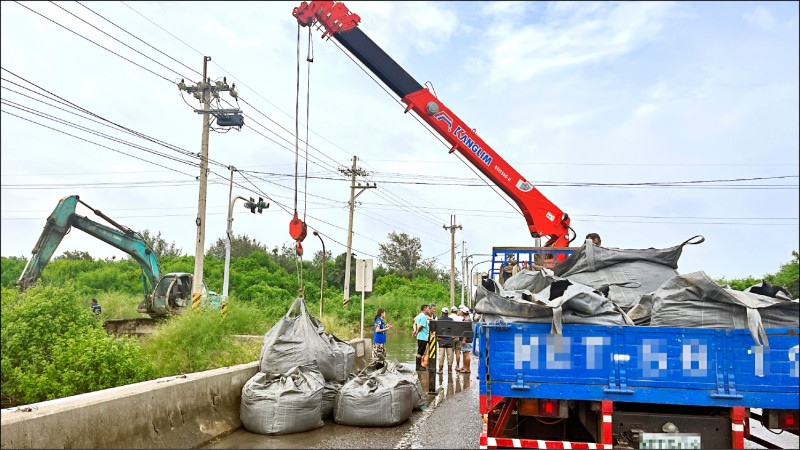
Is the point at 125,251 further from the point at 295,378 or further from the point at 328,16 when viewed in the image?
the point at 295,378

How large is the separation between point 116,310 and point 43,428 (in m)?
20.6

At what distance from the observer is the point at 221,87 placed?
18.1m

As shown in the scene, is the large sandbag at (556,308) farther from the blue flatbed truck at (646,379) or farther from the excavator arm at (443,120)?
the excavator arm at (443,120)

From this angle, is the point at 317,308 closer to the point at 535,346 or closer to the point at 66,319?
the point at 66,319

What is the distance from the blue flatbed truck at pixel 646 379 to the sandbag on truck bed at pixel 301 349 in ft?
10.7

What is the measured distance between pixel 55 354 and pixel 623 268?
8.48 m

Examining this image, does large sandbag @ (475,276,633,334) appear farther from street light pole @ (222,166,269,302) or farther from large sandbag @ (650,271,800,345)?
street light pole @ (222,166,269,302)

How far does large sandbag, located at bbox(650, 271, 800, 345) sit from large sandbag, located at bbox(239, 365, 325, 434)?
412 cm

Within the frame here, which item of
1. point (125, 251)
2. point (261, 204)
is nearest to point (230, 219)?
point (261, 204)

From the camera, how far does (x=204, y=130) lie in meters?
17.9

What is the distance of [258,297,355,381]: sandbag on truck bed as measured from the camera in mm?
7918

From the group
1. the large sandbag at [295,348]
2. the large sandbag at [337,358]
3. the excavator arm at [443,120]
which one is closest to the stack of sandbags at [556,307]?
the large sandbag at [295,348]

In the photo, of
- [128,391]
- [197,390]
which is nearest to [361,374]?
[197,390]

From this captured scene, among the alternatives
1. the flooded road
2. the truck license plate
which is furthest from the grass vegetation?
the truck license plate
